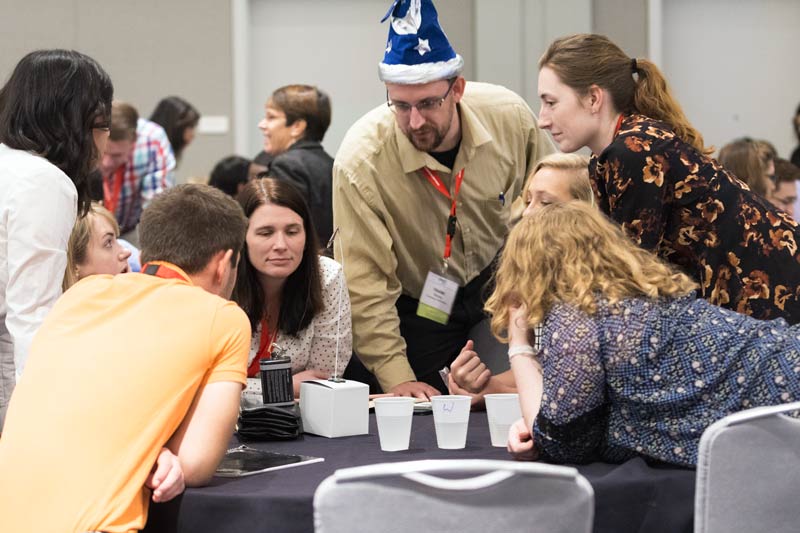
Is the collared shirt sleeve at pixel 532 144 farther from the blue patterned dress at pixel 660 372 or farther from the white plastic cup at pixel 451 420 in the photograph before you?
the blue patterned dress at pixel 660 372

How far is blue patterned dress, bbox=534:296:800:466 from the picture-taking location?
6.05ft

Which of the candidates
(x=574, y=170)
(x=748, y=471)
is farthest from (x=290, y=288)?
(x=748, y=471)

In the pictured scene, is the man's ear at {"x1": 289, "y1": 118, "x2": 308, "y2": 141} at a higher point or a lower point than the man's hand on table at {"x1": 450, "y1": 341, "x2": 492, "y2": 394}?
higher

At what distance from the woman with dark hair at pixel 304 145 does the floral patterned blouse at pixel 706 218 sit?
2.31 m

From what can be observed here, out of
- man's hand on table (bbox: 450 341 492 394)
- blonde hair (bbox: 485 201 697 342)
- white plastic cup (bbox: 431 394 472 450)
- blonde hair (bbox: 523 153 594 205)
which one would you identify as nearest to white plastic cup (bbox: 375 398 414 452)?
white plastic cup (bbox: 431 394 472 450)

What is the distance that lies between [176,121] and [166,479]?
5210 mm

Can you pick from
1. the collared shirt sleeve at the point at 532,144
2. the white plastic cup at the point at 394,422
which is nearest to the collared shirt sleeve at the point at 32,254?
the white plastic cup at the point at 394,422

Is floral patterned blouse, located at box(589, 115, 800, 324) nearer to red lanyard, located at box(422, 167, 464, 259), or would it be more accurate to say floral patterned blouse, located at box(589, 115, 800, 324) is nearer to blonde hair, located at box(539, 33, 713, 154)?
blonde hair, located at box(539, 33, 713, 154)

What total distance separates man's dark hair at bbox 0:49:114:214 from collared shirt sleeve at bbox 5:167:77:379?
0.11 meters

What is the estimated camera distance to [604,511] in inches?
68.5

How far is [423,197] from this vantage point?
3.38 metres

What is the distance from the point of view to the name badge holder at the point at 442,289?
3.37 m

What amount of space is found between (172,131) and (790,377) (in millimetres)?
5359

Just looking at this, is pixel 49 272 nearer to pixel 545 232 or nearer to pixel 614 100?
pixel 545 232
